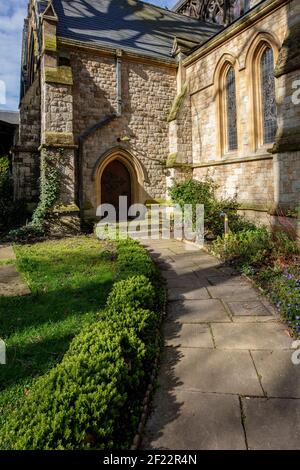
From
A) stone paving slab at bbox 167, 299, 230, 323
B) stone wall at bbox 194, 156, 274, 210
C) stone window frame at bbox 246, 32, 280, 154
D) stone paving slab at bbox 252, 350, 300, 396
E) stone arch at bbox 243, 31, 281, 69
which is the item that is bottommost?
stone paving slab at bbox 252, 350, 300, 396

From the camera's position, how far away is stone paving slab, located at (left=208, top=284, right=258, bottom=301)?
4.77m

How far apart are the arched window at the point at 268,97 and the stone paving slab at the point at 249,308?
695 cm

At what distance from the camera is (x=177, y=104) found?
12.5 meters

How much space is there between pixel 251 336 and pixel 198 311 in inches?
36.5

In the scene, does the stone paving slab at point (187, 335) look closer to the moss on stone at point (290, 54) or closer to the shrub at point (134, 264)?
the shrub at point (134, 264)

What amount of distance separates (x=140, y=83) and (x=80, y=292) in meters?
10.8

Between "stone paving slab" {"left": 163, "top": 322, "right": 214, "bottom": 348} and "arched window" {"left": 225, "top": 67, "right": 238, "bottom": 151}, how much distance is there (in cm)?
879

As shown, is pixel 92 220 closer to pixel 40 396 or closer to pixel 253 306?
pixel 253 306

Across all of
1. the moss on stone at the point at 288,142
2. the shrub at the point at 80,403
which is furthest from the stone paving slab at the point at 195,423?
the moss on stone at the point at 288,142

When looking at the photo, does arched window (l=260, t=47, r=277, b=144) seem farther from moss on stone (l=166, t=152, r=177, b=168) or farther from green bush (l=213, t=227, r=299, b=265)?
green bush (l=213, t=227, r=299, b=265)

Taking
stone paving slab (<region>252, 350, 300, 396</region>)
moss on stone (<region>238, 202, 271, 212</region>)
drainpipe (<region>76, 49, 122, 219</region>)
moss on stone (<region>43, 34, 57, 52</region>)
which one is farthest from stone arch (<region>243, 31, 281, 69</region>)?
stone paving slab (<region>252, 350, 300, 396</region>)

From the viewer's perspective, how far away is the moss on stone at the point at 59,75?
1020cm

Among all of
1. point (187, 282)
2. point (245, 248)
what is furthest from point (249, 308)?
point (245, 248)

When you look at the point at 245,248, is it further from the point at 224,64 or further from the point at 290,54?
the point at 224,64
